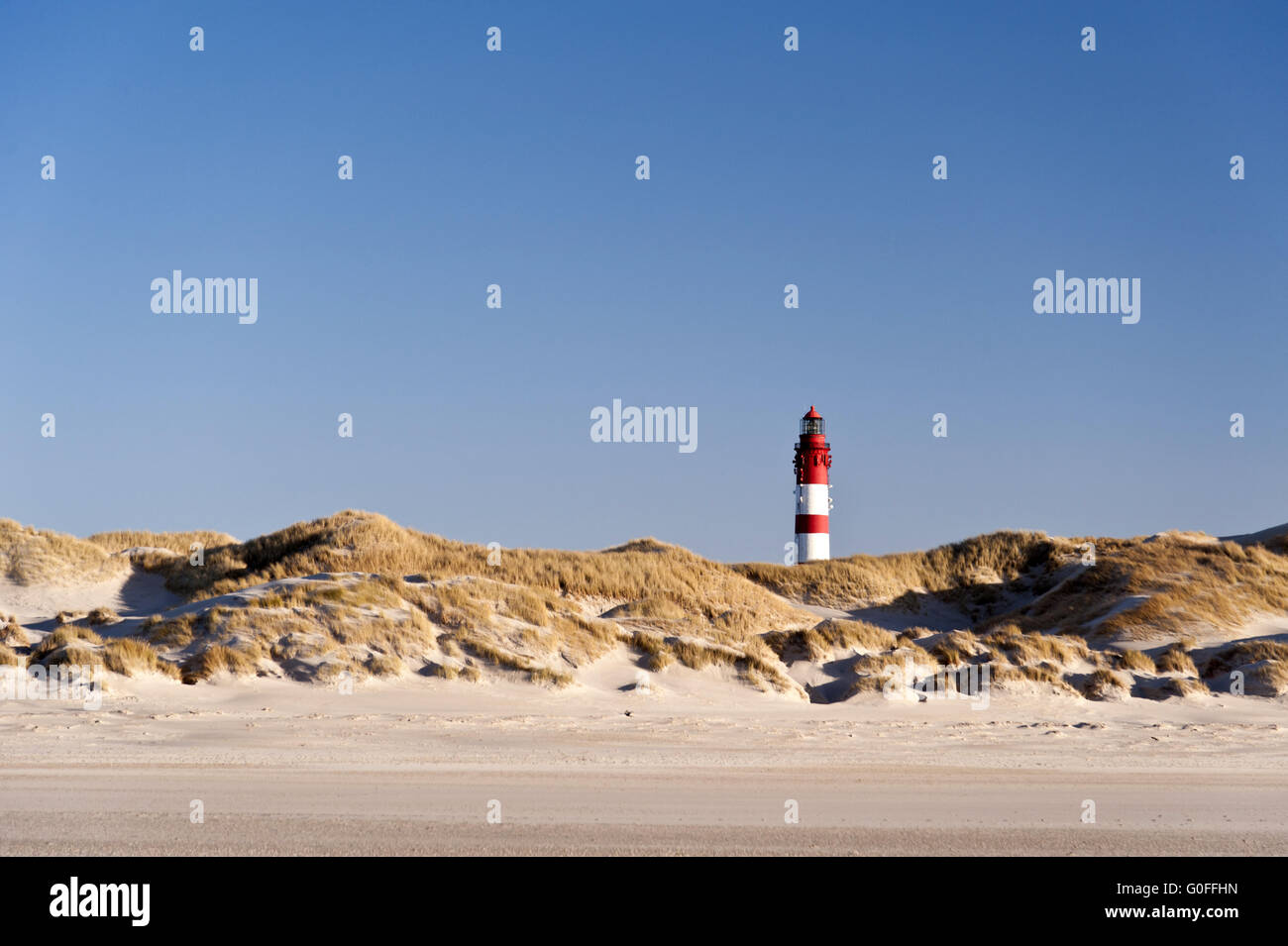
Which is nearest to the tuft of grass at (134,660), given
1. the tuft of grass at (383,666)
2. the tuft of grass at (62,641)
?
the tuft of grass at (62,641)

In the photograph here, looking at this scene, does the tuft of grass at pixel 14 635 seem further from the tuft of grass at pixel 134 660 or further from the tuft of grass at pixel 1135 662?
the tuft of grass at pixel 1135 662

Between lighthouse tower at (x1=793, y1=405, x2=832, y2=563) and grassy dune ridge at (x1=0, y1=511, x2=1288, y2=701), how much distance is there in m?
3.71

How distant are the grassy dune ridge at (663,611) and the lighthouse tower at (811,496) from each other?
12.2 feet

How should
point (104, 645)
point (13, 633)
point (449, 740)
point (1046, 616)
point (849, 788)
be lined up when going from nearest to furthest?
1. point (849, 788)
2. point (449, 740)
3. point (104, 645)
4. point (13, 633)
5. point (1046, 616)

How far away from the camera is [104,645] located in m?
16.4

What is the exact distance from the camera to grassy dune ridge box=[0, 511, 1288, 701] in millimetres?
16953

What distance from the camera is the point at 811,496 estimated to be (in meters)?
39.7

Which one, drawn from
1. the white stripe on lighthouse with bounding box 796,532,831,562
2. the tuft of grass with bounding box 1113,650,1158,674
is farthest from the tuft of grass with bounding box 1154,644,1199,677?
the white stripe on lighthouse with bounding box 796,532,831,562

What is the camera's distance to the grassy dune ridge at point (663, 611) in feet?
55.6
